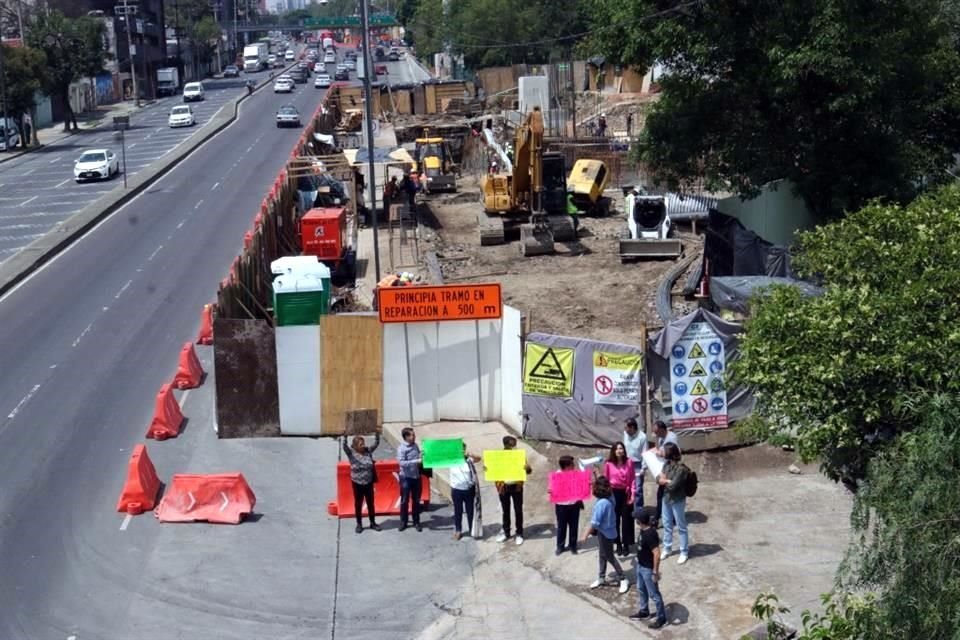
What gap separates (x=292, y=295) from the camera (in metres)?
24.1

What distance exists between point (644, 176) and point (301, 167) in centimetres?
1315

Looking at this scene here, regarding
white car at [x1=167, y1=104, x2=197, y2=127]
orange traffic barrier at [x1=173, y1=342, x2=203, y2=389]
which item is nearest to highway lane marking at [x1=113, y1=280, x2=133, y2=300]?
orange traffic barrier at [x1=173, y1=342, x2=203, y2=389]

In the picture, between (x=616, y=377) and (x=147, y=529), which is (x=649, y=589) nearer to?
(x=616, y=377)

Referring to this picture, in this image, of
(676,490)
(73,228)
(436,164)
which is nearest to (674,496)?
(676,490)

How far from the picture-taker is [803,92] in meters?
25.3

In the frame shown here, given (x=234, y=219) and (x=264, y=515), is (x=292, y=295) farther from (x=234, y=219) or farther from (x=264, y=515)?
(x=234, y=219)

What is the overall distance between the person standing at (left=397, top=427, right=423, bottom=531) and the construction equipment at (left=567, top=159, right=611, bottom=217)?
24.4 metres

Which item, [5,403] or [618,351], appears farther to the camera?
[5,403]

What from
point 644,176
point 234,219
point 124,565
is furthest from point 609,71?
point 124,565

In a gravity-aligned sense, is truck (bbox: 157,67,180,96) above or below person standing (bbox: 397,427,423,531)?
above

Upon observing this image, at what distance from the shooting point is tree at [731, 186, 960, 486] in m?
11.4

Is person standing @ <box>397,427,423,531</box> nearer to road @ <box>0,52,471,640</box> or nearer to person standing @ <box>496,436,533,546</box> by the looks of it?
road @ <box>0,52,471,640</box>

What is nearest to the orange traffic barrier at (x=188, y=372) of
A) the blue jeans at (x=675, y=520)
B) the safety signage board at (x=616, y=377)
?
the safety signage board at (x=616, y=377)

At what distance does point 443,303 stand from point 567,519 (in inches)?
227
